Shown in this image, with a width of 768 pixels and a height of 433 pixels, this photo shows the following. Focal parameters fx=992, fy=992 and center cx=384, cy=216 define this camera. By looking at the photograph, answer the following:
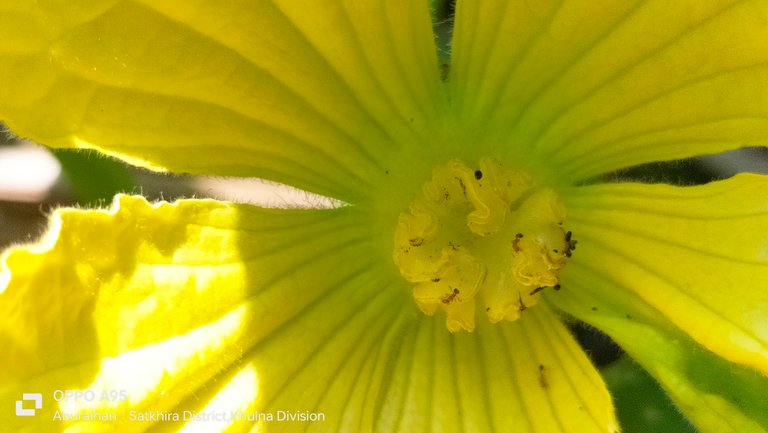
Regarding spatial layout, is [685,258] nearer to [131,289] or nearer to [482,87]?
[482,87]

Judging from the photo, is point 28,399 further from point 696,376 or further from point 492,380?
point 696,376

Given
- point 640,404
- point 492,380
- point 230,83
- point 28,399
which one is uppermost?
point 230,83

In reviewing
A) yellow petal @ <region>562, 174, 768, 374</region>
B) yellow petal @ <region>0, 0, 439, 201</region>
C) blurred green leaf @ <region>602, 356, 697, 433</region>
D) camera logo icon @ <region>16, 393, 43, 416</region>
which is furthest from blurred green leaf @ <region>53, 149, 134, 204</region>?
blurred green leaf @ <region>602, 356, 697, 433</region>

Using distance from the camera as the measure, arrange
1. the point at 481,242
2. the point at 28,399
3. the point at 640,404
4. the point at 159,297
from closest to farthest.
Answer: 1. the point at 28,399
2. the point at 159,297
3. the point at 481,242
4. the point at 640,404

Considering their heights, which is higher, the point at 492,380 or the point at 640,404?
the point at 492,380

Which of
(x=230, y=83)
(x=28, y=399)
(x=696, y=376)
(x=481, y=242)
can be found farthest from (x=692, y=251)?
(x=28, y=399)

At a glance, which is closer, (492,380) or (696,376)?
(696,376)

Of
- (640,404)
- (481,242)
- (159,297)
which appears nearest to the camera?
(159,297)

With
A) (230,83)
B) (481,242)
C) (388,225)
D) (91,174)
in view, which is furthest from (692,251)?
(91,174)

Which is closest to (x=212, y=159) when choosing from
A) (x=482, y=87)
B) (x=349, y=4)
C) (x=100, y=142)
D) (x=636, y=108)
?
(x=100, y=142)
